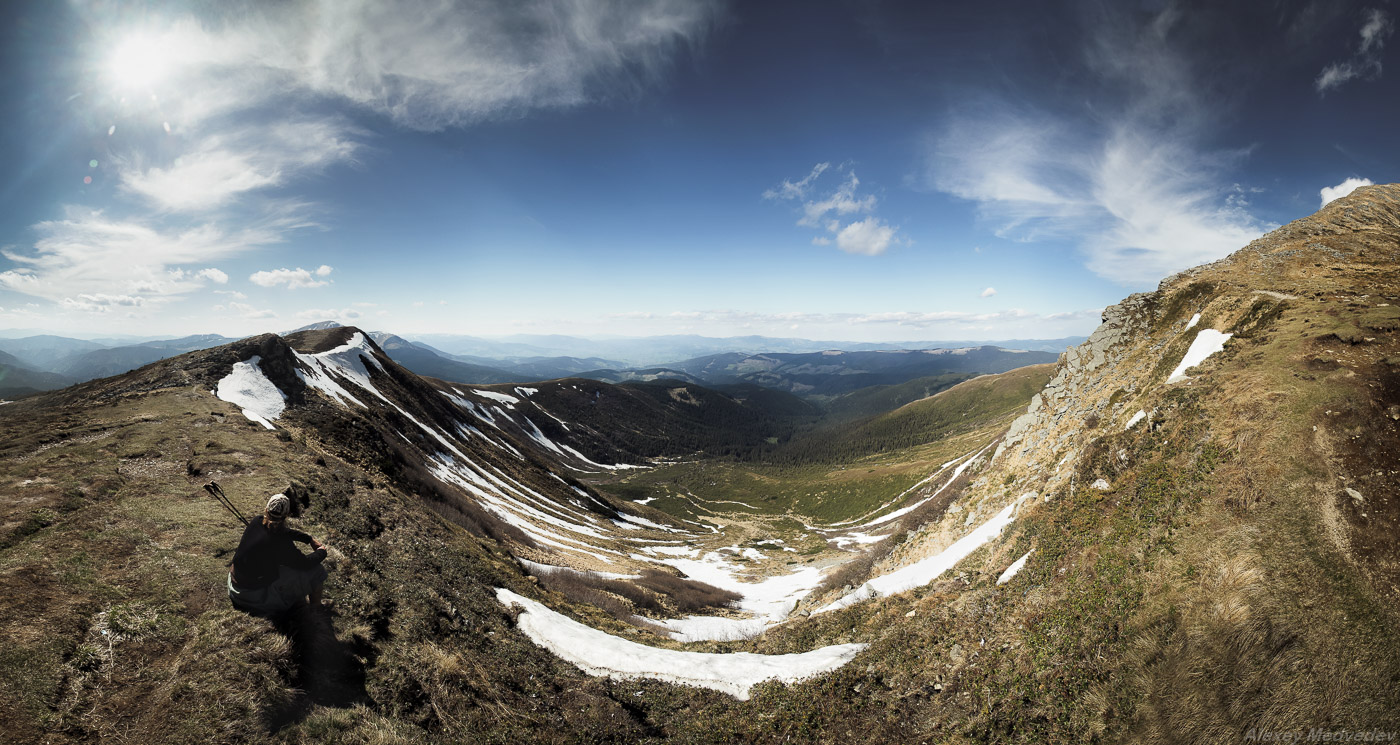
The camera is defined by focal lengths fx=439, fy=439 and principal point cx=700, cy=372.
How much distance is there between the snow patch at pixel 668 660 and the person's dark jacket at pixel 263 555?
8712 millimetres

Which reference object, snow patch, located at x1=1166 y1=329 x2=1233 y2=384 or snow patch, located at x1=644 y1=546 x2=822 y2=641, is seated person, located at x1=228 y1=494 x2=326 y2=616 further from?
snow patch, located at x1=1166 y1=329 x2=1233 y2=384

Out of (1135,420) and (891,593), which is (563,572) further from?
(1135,420)

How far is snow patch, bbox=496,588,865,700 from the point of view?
14680 millimetres

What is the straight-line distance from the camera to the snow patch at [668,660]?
578 inches

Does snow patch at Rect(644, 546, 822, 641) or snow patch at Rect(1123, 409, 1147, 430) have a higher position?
snow patch at Rect(1123, 409, 1147, 430)

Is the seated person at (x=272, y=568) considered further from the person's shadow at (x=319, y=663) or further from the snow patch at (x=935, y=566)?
the snow patch at (x=935, y=566)

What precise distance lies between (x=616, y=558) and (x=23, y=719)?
120 feet

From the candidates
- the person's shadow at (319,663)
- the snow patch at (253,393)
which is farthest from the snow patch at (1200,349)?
the snow patch at (253,393)

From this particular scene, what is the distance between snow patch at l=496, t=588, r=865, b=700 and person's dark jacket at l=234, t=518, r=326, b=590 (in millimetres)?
8712

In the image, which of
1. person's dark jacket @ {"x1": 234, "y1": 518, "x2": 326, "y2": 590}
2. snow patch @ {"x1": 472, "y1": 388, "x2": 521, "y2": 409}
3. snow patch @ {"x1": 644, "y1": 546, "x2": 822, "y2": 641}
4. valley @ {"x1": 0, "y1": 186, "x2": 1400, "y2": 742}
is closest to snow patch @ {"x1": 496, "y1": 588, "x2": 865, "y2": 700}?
valley @ {"x1": 0, "y1": 186, "x2": 1400, "y2": 742}

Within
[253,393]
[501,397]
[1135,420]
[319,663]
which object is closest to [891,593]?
[1135,420]

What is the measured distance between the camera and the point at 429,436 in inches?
2060

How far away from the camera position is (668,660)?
16031 mm

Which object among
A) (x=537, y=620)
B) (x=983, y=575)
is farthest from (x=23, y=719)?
(x=983, y=575)
